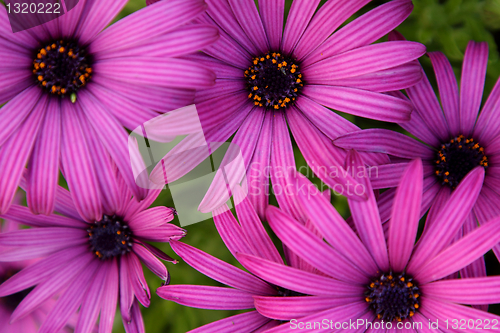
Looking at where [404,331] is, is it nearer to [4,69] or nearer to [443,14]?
[443,14]

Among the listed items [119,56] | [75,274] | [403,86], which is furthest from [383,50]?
[75,274]

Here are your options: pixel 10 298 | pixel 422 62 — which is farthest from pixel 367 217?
pixel 10 298

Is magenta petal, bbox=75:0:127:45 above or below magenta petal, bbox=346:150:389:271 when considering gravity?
above

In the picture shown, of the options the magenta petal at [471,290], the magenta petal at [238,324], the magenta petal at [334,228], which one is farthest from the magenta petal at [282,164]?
the magenta petal at [471,290]

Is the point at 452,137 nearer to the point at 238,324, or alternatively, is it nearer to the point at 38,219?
the point at 238,324

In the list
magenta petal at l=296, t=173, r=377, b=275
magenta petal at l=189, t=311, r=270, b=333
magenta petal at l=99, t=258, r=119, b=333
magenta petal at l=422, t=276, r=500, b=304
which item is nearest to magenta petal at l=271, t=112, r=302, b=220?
magenta petal at l=296, t=173, r=377, b=275

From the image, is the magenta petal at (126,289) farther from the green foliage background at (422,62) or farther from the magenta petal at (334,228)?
the magenta petal at (334,228)
